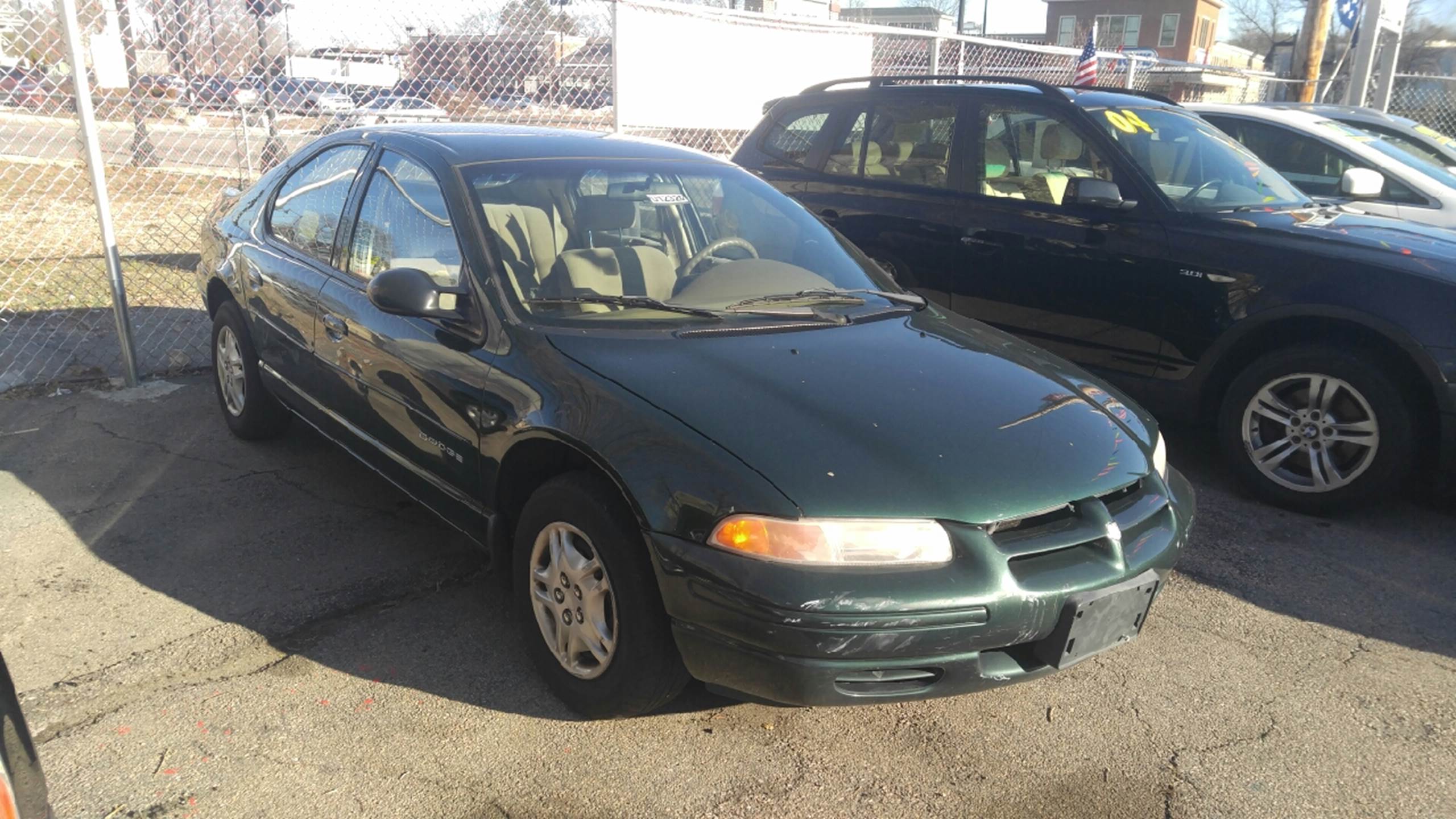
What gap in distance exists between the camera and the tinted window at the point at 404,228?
3547 millimetres

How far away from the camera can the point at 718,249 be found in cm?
389

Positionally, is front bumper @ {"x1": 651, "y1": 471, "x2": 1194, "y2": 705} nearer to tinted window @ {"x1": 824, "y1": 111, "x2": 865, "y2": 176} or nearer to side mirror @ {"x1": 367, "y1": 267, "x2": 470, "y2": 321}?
side mirror @ {"x1": 367, "y1": 267, "x2": 470, "y2": 321}

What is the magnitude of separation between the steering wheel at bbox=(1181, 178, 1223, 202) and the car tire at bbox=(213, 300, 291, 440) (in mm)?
4521

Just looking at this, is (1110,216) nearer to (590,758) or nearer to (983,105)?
(983,105)

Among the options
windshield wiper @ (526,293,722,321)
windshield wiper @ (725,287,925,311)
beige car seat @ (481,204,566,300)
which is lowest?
windshield wiper @ (725,287,925,311)

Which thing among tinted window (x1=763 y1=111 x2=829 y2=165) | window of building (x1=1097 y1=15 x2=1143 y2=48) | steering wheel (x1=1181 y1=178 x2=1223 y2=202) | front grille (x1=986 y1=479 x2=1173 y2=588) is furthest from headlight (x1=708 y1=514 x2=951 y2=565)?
window of building (x1=1097 y1=15 x2=1143 y2=48)

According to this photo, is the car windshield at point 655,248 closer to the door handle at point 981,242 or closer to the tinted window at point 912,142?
the door handle at point 981,242

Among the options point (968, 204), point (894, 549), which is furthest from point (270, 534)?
point (968, 204)

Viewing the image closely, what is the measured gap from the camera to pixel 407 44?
777 centimetres

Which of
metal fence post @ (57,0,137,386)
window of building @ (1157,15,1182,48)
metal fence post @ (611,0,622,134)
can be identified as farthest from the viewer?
window of building @ (1157,15,1182,48)

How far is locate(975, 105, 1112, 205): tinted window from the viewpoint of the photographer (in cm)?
564

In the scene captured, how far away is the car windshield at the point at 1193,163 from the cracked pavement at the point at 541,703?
1.84 meters

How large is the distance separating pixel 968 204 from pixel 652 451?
3.67 metres

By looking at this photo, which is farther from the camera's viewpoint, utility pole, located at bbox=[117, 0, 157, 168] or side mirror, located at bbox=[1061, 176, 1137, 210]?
utility pole, located at bbox=[117, 0, 157, 168]
